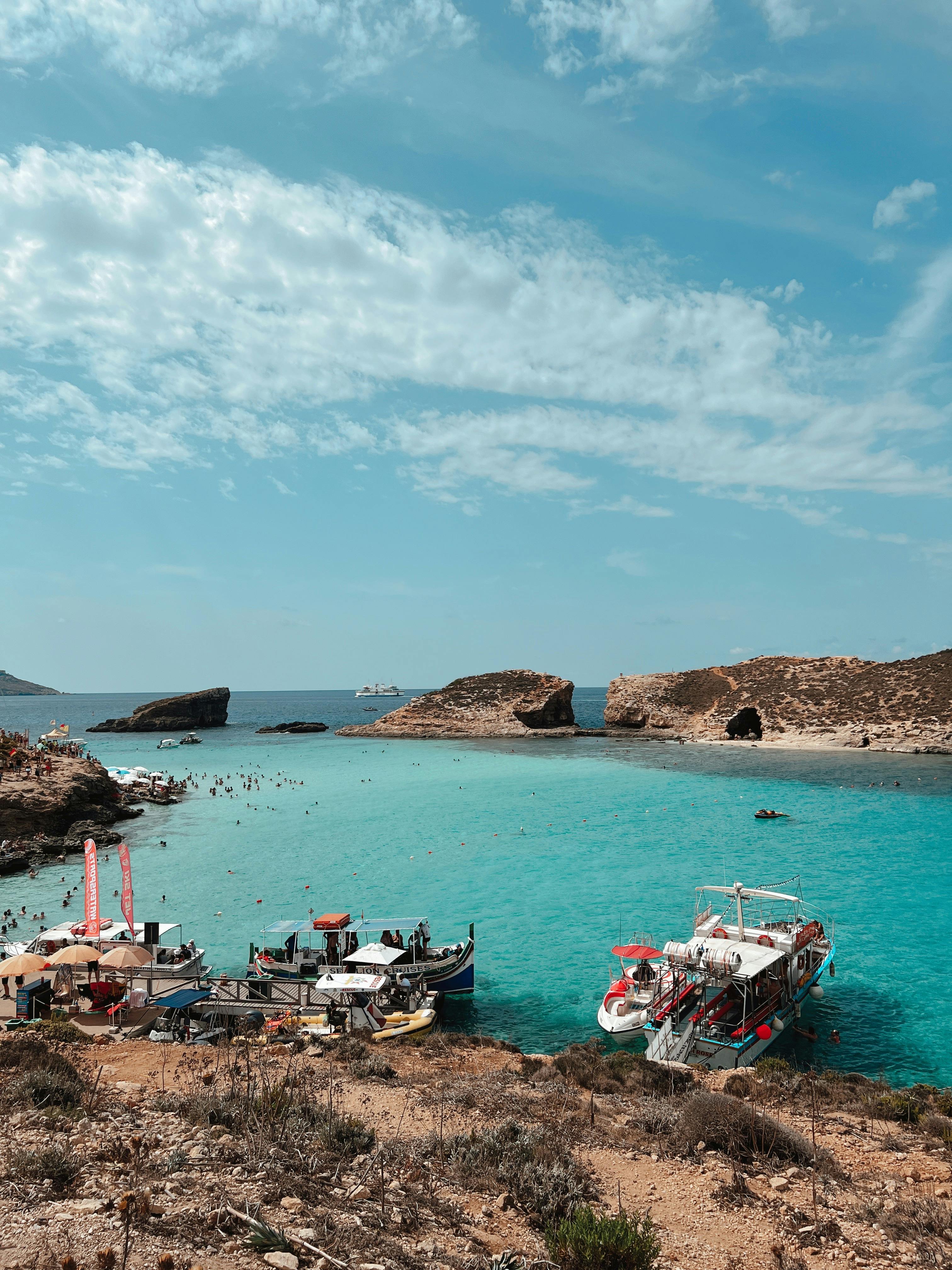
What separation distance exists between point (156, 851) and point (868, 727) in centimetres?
7366

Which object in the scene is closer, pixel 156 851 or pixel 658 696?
pixel 156 851

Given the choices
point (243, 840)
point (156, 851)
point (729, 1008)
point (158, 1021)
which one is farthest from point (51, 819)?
point (729, 1008)

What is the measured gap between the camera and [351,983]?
19047mm

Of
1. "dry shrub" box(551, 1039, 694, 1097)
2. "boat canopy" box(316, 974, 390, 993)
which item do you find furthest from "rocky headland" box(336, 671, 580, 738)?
"dry shrub" box(551, 1039, 694, 1097)

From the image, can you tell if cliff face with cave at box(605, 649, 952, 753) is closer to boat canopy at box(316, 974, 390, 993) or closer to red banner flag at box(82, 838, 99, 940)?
boat canopy at box(316, 974, 390, 993)

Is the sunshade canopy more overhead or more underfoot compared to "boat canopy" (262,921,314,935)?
more underfoot

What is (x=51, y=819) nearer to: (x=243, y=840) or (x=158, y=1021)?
(x=243, y=840)

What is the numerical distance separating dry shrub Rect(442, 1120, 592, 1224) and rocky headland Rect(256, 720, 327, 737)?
11589cm

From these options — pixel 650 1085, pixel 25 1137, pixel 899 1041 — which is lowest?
pixel 899 1041

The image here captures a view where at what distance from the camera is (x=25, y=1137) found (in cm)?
862

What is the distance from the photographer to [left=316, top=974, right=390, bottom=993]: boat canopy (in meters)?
18.8

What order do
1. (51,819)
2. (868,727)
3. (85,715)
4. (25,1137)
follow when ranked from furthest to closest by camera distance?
(85,715) < (868,727) < (51,819) < (25,1137)

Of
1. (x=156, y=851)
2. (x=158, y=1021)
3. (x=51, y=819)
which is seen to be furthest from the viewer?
(x=51, y=819)

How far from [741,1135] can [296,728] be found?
120951 millimetres
